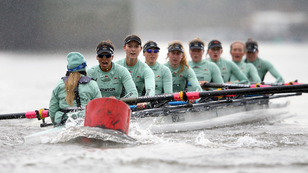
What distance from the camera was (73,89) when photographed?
537 cm

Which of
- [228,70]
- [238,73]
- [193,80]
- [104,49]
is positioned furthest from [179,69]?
[238,73]

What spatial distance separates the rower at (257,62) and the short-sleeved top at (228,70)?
1.84 meters

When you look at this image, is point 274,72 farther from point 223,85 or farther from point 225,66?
point 223,85

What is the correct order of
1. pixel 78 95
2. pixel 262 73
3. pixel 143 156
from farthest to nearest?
1. pixel 262 73
2. pixel 78 95
3. pixel 143 156

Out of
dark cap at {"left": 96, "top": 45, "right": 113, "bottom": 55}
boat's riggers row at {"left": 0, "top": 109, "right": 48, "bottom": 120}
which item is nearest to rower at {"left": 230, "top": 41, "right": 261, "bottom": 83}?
dark cap at {"left": 96, "top": 45, "right": 113, "bottom": 55}

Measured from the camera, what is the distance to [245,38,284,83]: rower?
13.4m

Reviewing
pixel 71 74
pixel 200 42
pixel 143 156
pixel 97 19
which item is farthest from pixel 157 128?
pixel 97 19

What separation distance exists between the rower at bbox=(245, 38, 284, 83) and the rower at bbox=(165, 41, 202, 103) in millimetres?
4947

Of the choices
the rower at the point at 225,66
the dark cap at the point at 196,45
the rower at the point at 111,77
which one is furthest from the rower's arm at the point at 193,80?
the rower at the point at 225,66

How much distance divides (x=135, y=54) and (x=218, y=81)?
11.3 ft

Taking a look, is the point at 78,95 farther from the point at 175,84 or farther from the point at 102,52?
the point at 175,84

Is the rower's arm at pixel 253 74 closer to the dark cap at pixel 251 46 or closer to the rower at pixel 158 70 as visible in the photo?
the dark cap at pixel 251 46

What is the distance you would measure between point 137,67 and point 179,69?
5.16 ft

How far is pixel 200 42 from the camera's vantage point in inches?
402
